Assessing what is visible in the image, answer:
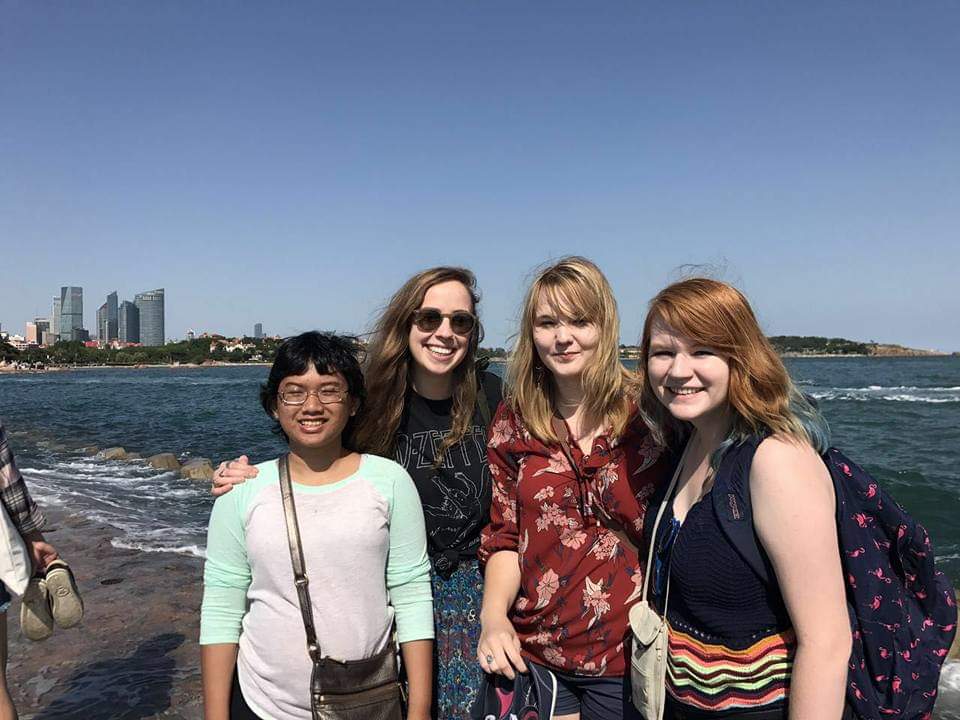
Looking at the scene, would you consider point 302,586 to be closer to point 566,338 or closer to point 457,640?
point 457,640

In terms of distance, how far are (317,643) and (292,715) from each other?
260mm

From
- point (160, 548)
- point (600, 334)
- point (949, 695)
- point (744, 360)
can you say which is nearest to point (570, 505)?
point (600, 334)

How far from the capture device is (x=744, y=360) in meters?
2.04

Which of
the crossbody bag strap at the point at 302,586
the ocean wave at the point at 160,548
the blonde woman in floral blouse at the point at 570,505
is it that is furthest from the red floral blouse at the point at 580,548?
the ocean wave at the point at 160,548

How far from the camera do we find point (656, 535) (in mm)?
2291

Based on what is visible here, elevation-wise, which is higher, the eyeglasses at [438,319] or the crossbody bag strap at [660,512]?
the eyeglasses at [438,319]

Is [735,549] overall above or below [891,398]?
above

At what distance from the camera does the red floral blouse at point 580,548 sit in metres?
2.50

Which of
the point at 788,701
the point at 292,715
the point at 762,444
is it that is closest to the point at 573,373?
the point at 762,444

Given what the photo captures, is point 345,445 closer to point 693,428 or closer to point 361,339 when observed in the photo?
point 361,339

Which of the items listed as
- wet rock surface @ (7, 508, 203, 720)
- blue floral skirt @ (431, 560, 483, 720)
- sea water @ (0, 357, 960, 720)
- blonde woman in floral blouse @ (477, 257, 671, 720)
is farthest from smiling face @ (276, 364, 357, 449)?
wet rock surface @ (7, 508, 203, 720)

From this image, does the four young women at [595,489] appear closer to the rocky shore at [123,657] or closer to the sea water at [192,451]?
the sea water at [192,451]

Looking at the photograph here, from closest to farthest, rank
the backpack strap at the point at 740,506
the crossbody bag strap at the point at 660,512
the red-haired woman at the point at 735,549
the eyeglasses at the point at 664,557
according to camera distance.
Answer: the red-haired woman at the point at 735,549, the backpack strap at the point at 740,506, the eyeglasses at the point at 664,557, the crossbody bag strap at the point at 660,512

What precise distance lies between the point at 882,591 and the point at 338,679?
1.71 metres
